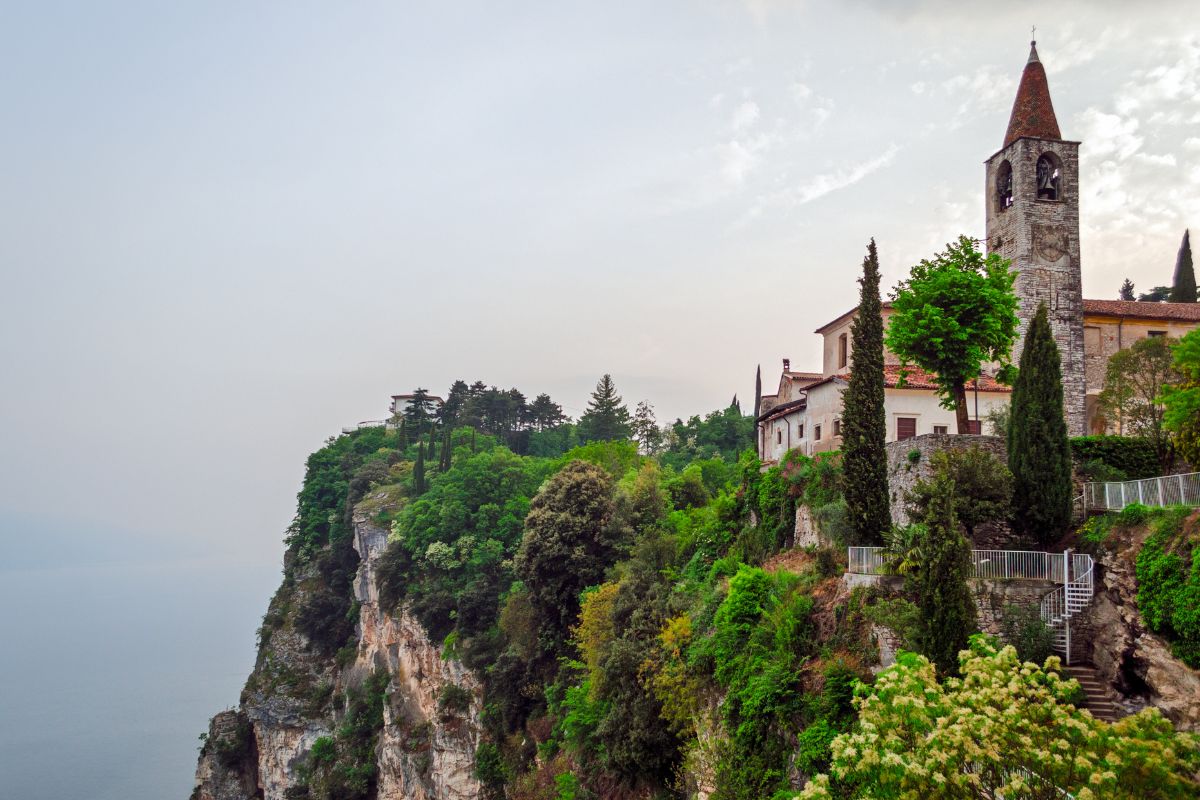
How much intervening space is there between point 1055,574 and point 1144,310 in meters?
19.2

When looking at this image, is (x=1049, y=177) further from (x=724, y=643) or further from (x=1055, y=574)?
(x=724, y=643)

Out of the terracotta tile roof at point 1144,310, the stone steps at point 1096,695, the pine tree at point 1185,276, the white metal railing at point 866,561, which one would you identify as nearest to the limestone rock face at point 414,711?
the white metal railing at point 866,561

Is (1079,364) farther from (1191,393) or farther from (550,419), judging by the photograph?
(550,419)

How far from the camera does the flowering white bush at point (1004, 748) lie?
9578mm

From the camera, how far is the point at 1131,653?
608 inches

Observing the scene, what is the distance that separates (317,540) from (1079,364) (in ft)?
193

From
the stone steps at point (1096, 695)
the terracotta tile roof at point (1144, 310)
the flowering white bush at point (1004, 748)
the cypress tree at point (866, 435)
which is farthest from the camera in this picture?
the terracotta tile roof at point (1144, 310)

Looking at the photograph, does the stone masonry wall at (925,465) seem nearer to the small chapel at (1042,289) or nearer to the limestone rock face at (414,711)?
the small chapel at (1042,289)

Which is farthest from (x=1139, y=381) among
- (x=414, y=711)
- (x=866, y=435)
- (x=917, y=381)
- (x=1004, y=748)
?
(x=414, y=711)

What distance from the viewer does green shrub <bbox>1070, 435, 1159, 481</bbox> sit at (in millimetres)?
20766

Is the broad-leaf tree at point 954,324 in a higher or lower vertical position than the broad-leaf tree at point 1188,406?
higher

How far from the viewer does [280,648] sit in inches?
2422

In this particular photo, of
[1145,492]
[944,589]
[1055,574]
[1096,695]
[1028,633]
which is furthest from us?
[1055,574]

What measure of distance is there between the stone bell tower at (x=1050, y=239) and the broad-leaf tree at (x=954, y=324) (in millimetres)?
6923
